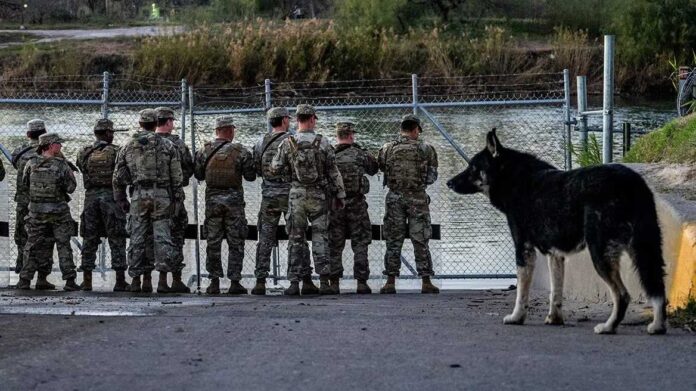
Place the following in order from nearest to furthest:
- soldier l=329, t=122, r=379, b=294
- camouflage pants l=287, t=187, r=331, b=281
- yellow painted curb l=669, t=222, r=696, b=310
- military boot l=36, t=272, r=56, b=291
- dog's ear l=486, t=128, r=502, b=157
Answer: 1. yellow painted curb l=669, t=222, r=696, b=310
2. dog's ear l=486, t=128, r=502, b=157
3. camouflage pants l=287, t=187, r=331, b=281
4. soldier l=329, t=122, r=379, b=294
5. military boot l=36, t=272, r=56, b=291

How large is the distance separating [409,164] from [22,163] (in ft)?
13.4

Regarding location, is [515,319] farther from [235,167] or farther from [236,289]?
[236,289]

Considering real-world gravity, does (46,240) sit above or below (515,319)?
above

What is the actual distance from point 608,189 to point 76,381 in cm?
361

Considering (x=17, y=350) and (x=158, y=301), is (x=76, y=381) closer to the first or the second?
(x=17, y=350)

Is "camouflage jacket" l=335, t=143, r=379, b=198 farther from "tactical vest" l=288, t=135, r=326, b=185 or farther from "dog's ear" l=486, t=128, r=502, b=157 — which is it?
"dog's ear" l=486, t=128, r=502, b=157

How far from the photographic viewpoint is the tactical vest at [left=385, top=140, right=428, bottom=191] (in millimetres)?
13898

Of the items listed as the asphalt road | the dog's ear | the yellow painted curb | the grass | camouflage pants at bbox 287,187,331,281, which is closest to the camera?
the asphalt road

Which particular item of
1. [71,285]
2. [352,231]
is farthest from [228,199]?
[71,285]

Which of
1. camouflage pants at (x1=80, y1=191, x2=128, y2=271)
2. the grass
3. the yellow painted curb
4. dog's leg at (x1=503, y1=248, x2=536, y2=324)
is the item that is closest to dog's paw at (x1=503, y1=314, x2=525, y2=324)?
dog's leg at (x1=503, y1=248, x2=536, y2=324)

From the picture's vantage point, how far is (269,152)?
13875mm

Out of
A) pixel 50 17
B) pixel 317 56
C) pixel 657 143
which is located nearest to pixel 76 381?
pixel 657 143

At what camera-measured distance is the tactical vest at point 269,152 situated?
45.4 feet

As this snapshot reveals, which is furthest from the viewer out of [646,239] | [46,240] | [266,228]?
[46,240]
